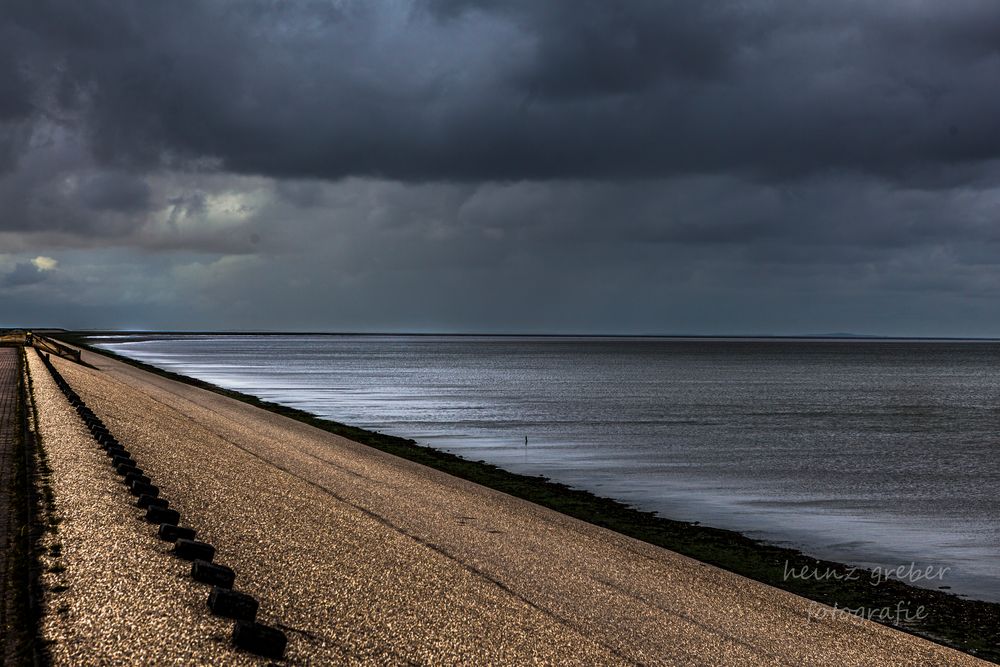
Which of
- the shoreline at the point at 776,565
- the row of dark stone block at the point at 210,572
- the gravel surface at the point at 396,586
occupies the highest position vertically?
the row of dark stone block at the point at 210,572

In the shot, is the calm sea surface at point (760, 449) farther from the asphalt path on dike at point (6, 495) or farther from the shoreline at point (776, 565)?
the asphalt path on dike at point (6, 495)

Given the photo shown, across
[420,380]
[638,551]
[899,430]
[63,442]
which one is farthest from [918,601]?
[420,380]

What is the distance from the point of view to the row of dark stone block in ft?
25.8

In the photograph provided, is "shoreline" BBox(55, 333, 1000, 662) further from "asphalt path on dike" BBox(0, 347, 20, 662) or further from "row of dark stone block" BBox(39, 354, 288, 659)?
"asphalt path on dike" BBox(0, 347, 20, 662)

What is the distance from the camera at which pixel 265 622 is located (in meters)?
8.98

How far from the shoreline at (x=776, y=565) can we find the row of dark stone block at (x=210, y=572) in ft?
32.1

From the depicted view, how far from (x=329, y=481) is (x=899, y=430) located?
111 ft

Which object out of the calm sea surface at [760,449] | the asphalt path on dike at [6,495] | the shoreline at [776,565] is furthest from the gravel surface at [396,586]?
the calm sea surface at [760,449]

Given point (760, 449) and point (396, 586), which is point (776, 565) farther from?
point (760, 449)

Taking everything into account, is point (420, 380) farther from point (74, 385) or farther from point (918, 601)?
point (918, 601)

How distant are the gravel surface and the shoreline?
34.1 inches

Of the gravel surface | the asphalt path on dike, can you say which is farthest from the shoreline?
the asphalt path on dike

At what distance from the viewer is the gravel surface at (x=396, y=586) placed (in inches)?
340

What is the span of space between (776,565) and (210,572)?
1126 cm
